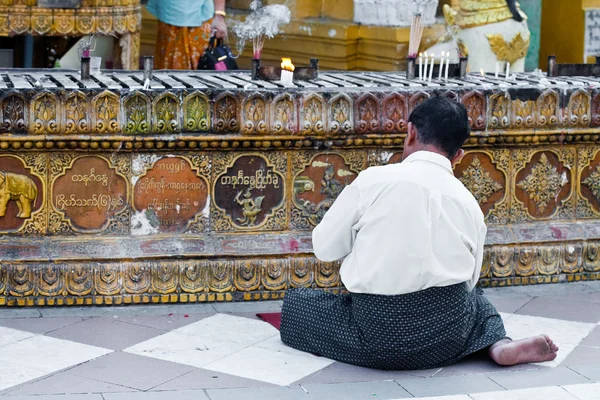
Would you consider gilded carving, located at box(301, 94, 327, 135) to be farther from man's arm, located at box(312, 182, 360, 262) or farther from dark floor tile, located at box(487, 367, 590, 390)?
dark floor tile, located at box(487, 367, 590, 390)

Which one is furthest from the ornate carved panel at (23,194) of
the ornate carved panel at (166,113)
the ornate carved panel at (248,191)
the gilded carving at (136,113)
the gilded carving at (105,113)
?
the ornate carved panel at (248,191)

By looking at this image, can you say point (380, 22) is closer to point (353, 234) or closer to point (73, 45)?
point (73, 45)

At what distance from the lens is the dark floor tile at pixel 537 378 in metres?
4.44

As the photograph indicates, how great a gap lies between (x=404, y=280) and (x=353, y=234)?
0.25 metres

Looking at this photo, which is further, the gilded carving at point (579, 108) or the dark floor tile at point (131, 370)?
the gilded carving at point (579, 108)

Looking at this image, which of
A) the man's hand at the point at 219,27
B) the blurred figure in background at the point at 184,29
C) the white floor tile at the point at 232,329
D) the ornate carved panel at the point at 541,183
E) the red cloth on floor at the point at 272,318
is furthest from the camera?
the blurred figure in background at the point at 184,29

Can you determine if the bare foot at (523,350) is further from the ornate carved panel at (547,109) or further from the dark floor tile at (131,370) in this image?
the ornate carved panel at (547,109)

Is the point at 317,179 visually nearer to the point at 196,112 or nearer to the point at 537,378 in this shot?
the point at 196,112

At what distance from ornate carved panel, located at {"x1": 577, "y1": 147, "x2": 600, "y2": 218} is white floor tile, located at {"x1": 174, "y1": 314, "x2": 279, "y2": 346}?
177cm

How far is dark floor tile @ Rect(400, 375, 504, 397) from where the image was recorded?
434 cm

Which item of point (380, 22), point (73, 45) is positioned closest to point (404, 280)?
point (73, 45)

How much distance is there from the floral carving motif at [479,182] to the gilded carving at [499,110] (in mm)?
183

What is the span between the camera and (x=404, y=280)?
14.5ft

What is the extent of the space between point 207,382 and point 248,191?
1282 mm
